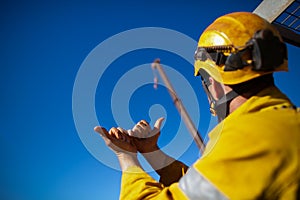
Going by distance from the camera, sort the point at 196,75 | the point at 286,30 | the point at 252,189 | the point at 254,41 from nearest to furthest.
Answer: the point at 252,189 < the point at 254,41 < the point at 196,75 < the point at 286,30

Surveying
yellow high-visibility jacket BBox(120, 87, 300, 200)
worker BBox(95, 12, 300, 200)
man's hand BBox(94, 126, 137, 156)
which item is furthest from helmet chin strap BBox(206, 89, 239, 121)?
man's hand BBox(94, 126, 137, 156)

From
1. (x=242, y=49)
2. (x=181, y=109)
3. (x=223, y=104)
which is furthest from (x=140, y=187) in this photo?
(x=181, y=109)

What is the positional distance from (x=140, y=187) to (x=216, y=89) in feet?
3.29

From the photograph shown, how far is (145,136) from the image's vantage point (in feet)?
7.51

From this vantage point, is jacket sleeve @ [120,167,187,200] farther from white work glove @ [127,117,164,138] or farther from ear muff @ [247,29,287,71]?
ear muff @ [247,29,287,71]

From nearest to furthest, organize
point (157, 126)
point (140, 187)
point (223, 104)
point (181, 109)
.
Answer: point (140, 187) → point (223, 104) → point (157, 126) → point (181, 109)

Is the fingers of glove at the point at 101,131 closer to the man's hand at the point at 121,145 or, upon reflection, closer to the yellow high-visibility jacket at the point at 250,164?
the man's hand at the point at 121,145

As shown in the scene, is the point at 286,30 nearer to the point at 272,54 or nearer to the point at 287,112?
the point at 272,54

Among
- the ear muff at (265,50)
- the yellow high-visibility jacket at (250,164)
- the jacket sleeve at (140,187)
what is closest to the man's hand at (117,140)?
the jacket sleeve at (140,187)

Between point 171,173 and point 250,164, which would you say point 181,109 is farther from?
point 250,164

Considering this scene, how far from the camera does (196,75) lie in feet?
8.16

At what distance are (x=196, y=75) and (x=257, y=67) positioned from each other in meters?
0.77

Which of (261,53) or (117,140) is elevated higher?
(117,140)

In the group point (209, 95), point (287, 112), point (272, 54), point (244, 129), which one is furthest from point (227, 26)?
point (244, 129)
